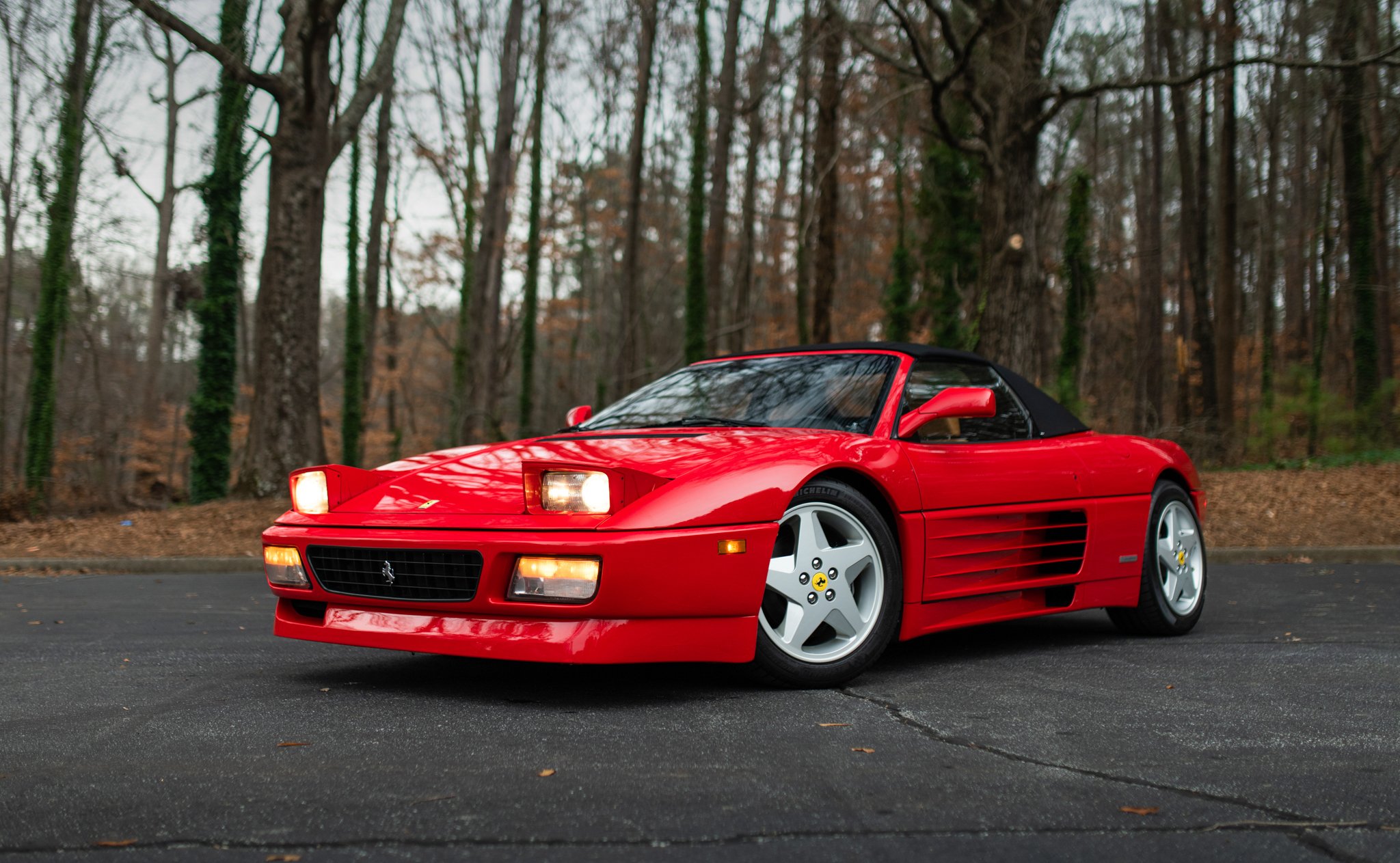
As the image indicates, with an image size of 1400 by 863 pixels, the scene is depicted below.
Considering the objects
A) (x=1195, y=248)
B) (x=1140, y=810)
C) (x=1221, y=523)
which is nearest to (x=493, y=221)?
(x=1195, y=248)

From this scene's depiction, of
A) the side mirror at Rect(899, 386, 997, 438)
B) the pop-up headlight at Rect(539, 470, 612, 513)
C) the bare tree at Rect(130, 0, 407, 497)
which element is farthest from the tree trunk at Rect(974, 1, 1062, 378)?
the pop-up headlight at Rect(539, 470, 612, 513)

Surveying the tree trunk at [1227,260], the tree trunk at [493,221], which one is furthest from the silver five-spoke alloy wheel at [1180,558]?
the tree trunk at [493,221]

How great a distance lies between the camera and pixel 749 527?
144 inches

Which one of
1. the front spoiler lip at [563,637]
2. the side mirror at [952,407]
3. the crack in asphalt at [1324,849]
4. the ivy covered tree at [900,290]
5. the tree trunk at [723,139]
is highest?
the tree trunk at [723,139]

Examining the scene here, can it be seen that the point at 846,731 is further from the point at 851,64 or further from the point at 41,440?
the point at 851,64

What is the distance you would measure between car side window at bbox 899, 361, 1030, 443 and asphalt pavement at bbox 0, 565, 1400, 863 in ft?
A: 2.96

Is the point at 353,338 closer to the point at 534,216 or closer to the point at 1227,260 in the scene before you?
the point at 534,216

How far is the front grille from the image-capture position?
3.60 m

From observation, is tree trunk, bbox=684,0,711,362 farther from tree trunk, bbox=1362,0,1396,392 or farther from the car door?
the car door

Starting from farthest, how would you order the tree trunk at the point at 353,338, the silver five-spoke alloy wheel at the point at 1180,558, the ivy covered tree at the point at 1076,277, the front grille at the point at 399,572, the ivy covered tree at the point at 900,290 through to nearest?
the tree trunk at the point at 353,338, the ivy covered tree at the point at 900,290, the ivy covered tree at the point at 1076,277, the silver five-spoke alloy wheel at the point at 1180,558, the front grille at the point at 399,572

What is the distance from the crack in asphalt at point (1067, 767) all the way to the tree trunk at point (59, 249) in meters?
17.4

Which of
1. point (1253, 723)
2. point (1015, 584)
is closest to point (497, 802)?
point (1253, 723)

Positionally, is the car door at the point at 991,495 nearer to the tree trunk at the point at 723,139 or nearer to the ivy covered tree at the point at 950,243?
the ivy covered tree at the point at 950,243

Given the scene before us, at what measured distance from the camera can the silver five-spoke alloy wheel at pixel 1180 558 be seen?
18.2ft
